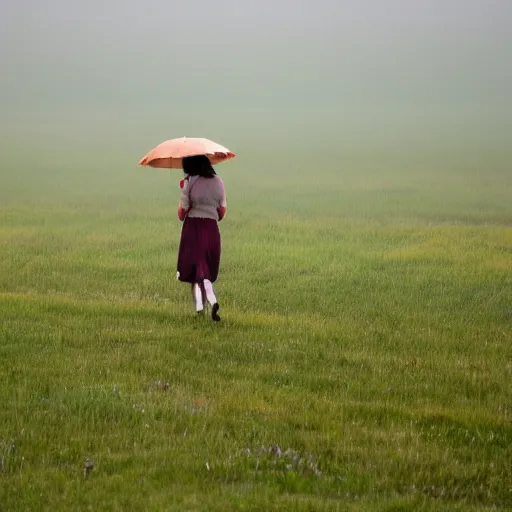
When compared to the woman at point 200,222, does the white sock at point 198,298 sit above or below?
below

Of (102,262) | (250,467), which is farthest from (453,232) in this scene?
(250,467)

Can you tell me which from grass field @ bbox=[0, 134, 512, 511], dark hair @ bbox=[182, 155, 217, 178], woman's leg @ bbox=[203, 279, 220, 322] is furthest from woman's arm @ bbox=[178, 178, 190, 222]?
grass field @ bbox=[0, 134, 512, 511]

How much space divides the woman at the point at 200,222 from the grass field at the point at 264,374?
63 cm

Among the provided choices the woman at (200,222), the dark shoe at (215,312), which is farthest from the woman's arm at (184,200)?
the dark shoe at (215,312)

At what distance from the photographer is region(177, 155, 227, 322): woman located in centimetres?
1265

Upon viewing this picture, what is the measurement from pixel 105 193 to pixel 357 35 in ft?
226

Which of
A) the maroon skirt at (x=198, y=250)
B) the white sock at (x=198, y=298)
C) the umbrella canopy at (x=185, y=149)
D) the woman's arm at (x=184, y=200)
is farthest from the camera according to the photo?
the white sock at (x=198, y=298)

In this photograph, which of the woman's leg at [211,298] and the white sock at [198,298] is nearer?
the woman's leg at [211,298]

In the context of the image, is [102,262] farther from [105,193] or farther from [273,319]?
[105,193]

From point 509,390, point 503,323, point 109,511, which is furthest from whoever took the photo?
point 503,323

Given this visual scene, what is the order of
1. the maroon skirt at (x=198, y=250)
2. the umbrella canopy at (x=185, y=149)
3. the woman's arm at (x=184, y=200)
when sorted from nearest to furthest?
the umbrella canopy at (x=185, y=149), the woman's arm at (x=184, y=200), the maroon skirt at (x=198, y=250)

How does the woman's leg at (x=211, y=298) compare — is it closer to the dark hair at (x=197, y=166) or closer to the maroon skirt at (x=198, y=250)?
the maroon skirt at (x=198, y=250)

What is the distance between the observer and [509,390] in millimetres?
9969

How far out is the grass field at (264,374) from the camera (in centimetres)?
677
